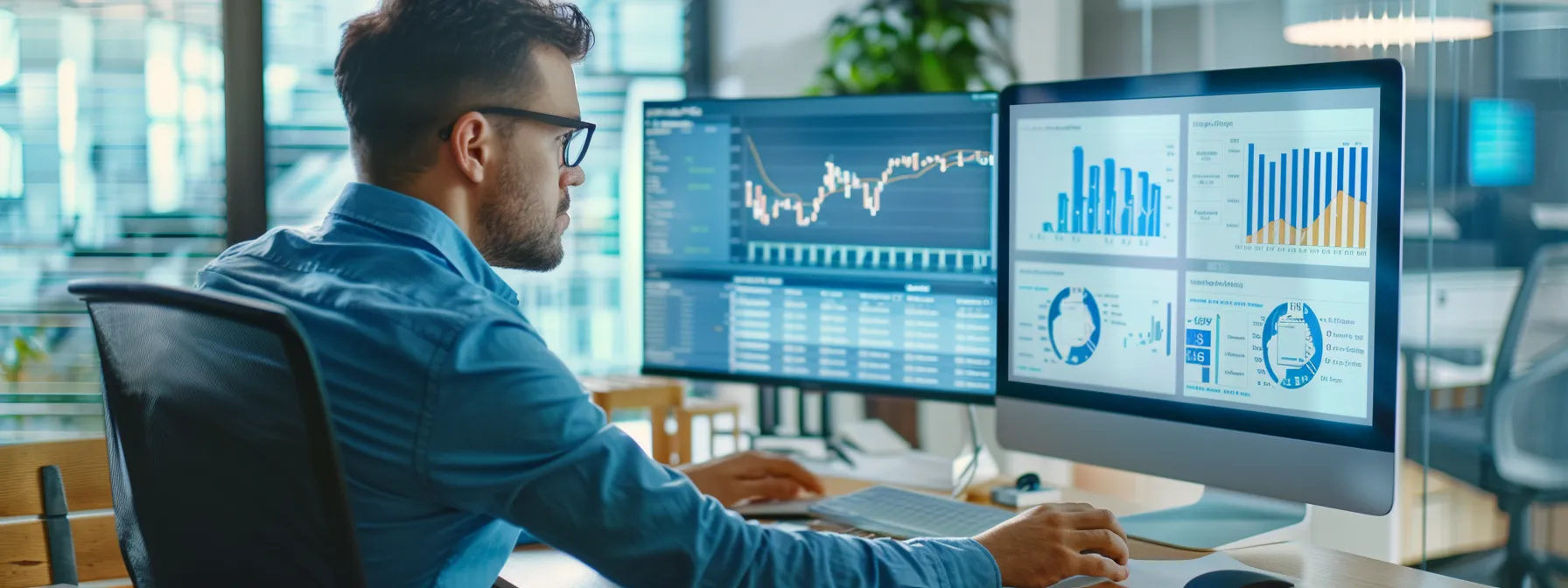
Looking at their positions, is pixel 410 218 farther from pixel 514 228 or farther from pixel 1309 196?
pixel 1309 196

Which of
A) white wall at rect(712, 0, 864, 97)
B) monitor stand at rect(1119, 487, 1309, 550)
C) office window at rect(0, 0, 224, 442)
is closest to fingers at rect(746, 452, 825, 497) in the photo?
monitor stand at rect(1119, 487, 1309, 550)

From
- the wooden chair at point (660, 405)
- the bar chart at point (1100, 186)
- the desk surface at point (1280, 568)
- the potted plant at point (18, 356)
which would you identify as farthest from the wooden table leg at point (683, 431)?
the potted plant at point (18, 356)

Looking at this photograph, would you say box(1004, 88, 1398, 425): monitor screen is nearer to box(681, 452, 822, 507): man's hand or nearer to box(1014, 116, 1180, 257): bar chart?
box(1014, 116, 1180, 257): bar chart

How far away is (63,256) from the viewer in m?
2.70

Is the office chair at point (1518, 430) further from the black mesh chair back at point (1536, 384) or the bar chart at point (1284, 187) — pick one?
the bar chart at point (1284, 187)

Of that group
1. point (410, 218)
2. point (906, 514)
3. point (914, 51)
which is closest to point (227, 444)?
point (410, 218)

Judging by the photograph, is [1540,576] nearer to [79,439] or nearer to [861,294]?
[861,294]

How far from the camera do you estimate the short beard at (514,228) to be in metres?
1.10

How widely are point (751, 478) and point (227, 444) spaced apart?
795 mm

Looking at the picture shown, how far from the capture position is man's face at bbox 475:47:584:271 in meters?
1.09

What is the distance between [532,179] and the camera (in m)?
1.11

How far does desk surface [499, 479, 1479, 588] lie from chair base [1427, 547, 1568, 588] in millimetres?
753

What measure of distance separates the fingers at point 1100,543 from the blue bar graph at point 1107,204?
362mm

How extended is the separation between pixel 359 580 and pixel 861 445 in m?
1.17
